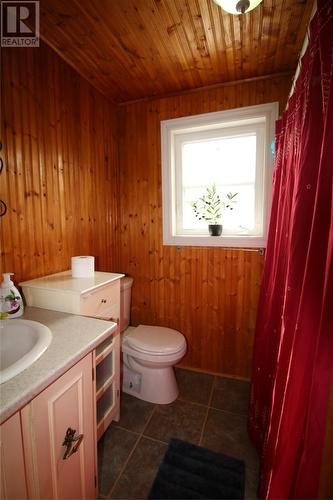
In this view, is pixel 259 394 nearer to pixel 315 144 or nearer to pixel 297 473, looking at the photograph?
pixel 297 473

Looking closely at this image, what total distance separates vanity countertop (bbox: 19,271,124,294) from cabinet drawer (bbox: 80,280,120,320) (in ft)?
0.12

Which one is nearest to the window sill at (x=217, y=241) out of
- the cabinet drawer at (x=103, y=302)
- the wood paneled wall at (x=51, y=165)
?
the wood paneled wall at (x=51, y=165)

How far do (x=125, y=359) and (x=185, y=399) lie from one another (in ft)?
1.82

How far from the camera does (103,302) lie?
1397 millimetres

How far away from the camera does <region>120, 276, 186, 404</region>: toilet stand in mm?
1651

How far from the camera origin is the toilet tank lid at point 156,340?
166 centimetres

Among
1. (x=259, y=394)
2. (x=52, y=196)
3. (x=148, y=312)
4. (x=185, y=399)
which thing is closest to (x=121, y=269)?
(x=148, y=312)

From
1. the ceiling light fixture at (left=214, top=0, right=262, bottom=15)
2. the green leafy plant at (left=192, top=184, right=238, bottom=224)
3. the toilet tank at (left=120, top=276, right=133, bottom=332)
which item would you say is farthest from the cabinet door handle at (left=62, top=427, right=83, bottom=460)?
the ceiling light fixture at (left=214, top=0, right=262, bottom=15)

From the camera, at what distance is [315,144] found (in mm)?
737

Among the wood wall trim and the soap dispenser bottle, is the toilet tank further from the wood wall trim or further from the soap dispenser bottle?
the wood wall trim

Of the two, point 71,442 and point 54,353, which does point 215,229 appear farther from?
point 71,442

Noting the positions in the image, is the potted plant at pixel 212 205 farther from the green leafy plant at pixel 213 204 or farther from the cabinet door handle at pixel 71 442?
the cabinet door handle at pixel 71 442

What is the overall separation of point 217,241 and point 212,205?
13.5 inches

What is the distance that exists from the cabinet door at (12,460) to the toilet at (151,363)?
3.44 feet
